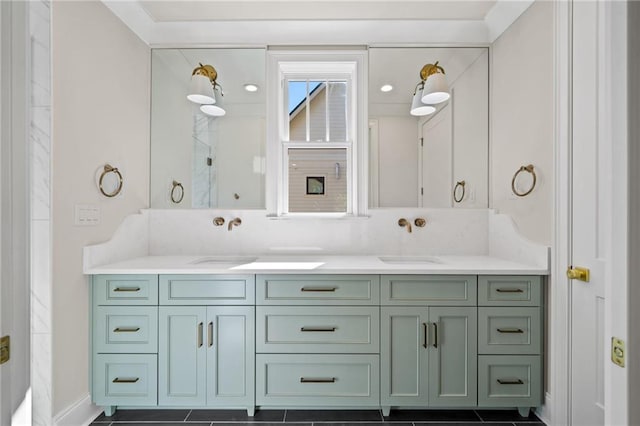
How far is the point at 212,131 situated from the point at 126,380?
1.71 m

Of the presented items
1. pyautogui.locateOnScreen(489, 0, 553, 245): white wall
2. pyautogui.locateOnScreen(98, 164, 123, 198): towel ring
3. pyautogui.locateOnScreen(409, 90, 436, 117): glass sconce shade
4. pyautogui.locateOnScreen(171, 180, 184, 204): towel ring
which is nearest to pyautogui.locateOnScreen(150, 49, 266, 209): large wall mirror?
pyautogui.locateOnScreen(171, 180, 184, 204): towel ring

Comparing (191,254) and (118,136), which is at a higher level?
(118,136)

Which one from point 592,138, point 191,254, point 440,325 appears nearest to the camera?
point 592,138

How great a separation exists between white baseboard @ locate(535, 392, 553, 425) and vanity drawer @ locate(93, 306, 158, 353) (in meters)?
2.21

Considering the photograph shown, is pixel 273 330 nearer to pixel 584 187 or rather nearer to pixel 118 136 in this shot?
pixel 118 136

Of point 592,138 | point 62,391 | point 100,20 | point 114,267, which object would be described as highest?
point 100,20

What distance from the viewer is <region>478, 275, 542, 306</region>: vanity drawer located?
1866mm

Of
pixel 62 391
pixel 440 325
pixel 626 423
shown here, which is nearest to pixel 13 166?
pixel 626 423

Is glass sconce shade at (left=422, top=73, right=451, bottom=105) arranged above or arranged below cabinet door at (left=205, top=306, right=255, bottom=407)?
above

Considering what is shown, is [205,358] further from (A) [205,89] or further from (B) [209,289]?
(A) [205,89]

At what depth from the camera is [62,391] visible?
5.65 feet

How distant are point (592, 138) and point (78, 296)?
276 centimetres

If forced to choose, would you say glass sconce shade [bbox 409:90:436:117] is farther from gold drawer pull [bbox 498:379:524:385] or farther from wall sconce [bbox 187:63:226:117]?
gold drawer pull [bbox 498:379:524:385]

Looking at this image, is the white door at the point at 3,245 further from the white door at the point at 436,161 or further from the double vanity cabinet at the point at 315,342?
the white door at the point at 436,161
